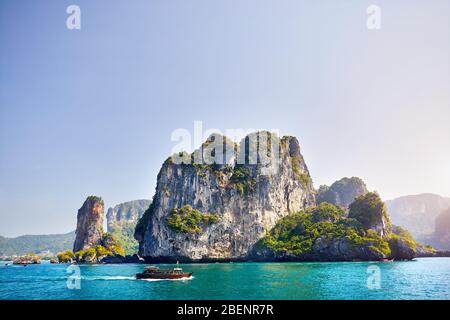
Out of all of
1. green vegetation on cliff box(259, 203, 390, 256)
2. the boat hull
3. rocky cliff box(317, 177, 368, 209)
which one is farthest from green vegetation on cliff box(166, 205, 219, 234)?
rocky cliff box(317, 177, 368, 209)

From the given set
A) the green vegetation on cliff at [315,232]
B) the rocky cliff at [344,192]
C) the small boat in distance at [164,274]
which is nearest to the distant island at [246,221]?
the green vegetation on cliff at [315,232]

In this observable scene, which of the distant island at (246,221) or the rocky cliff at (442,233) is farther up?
the distant island at (246,221)

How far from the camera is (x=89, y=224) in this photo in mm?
109000

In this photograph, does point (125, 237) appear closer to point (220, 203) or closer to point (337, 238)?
point (220, 203)

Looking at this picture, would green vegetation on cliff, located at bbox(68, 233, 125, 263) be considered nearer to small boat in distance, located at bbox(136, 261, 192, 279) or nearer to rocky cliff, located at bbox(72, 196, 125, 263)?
rocky cliff, located at bbox(72, 196, 125, 263)

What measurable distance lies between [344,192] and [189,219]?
220 ft

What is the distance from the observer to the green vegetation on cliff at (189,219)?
82.1 meters

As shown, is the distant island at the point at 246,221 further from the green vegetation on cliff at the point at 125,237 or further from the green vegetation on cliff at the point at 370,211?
the green vegetation on cliff at the point at 125,237

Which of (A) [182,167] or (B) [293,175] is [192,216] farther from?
(B) [293,175]

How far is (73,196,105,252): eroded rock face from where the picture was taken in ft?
355

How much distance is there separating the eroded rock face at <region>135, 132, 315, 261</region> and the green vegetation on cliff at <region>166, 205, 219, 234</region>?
990 mm

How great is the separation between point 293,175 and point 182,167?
3256 centimetres

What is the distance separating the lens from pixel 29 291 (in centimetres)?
3431

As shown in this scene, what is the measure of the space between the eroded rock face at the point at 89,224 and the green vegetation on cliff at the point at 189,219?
36.3 metres
